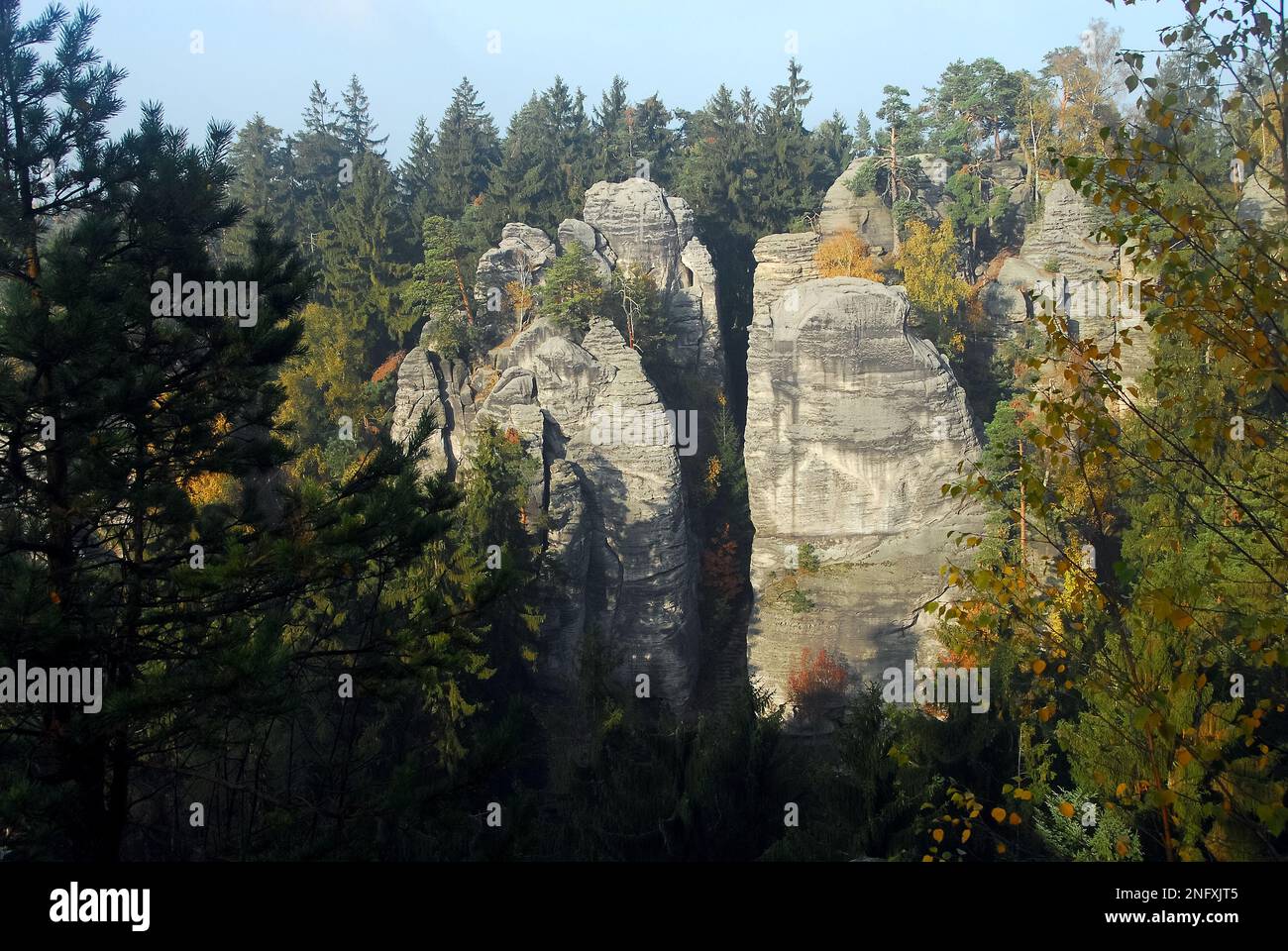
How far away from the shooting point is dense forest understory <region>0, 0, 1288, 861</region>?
723 centimetres

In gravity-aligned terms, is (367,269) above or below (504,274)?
above

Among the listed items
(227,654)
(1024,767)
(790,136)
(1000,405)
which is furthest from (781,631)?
(227,654)

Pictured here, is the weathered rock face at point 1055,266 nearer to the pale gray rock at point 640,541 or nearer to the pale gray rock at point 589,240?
the pale gray rock at point 640,541

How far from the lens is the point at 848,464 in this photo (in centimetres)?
3281

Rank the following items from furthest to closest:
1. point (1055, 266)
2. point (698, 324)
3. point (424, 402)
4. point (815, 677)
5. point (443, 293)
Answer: point (698, 324) < point (1055, 266) < point (443, 293) < point (424, 402) < point (815, 677)

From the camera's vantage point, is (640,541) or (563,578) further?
(640,541)

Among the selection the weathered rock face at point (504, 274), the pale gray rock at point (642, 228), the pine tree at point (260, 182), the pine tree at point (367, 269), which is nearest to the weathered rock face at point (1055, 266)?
the pale gray rock at point (642, 228)

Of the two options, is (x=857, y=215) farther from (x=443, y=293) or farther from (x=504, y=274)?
(x=443, y=293)

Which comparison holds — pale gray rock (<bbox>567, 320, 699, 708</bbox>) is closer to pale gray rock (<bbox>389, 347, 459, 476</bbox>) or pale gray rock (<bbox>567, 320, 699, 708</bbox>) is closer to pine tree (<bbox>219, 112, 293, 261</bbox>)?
pale gray rock (<bbox>389, 347, 459, 476</bbox>)

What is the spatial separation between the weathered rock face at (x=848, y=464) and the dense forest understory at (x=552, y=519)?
1.18m

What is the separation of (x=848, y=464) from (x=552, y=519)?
967cm

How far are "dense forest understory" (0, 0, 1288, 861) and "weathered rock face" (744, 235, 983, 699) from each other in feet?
3.86

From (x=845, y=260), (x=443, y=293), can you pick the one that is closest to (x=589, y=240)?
(x=443, y=293)

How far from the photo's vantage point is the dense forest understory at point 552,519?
285 inches
